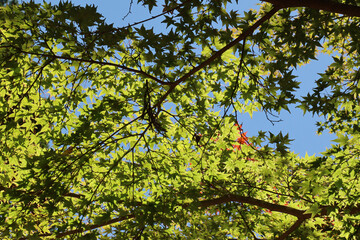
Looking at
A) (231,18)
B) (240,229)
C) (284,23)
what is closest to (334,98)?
(284,23)

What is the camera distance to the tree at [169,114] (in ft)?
12.0

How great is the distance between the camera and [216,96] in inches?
203

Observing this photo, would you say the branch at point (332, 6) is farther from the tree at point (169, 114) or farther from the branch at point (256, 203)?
the branch at point (256, 203)

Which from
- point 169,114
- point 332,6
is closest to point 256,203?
point 169,114

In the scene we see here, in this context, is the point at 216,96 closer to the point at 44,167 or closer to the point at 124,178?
the point at 124,178

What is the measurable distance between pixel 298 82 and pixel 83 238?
3022 millimetres

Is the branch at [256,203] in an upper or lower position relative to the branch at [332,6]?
lower

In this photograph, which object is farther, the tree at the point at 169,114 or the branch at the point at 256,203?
the branch at the point at 256,203

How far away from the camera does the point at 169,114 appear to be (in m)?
4.35

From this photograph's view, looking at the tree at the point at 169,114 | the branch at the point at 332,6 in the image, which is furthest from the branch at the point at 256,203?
the branch at the point at 332,6

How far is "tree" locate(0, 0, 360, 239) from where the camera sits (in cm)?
365

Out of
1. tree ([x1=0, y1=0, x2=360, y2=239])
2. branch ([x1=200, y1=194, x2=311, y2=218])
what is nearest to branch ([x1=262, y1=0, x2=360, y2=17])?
tree ([x1=0, y1=0, x2=360, y2=239])

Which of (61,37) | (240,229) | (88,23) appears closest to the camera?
(88,23)

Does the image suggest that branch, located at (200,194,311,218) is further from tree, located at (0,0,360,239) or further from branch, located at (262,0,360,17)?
branch, located at (262,0,360,17)
